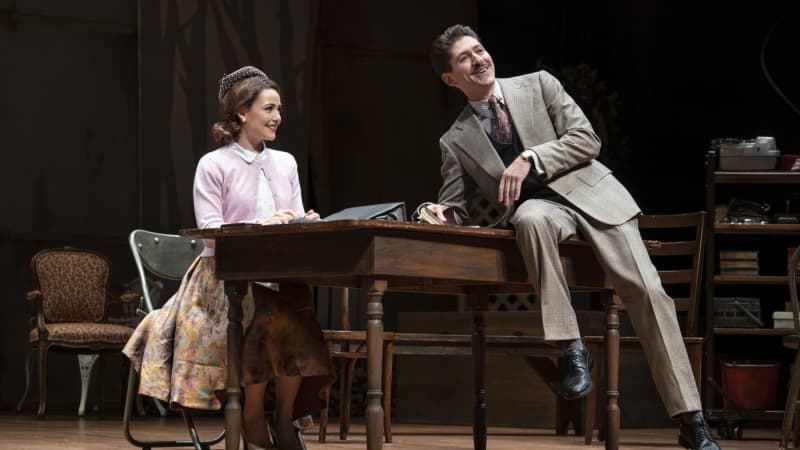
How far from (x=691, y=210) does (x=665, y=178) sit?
28 cm

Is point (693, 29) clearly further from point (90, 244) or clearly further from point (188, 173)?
point (90, 244)

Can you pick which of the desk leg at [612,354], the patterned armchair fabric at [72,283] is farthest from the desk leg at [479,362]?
the patterned armchair fabric at [72,283]

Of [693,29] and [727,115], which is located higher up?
[693,29]

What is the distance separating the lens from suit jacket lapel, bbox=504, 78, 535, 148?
3.83 meters

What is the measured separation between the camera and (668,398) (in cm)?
361

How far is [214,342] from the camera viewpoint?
394cm

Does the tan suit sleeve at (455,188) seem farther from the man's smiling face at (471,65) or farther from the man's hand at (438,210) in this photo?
the man's smiling face at (471,65)

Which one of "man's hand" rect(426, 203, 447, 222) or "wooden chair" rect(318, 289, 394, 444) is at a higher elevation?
"man's hand" rect(426, 203, 447, 222)

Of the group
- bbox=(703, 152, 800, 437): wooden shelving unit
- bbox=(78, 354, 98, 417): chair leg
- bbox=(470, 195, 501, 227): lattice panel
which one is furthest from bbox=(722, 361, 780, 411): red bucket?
bbox=(78, 354, 98, 417): chair leg

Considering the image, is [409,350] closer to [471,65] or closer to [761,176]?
[761,176]

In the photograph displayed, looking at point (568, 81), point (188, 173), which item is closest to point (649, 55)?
point (568, 81)

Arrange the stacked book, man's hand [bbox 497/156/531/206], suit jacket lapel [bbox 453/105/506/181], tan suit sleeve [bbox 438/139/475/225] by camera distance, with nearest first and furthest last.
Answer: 1. man's hand [bbox 497/156/531/206]
2. suit jacket lapel [bbox 453/105/506/181]
3. tan suit sleeve [bbox 438/139/475/225]
4. the stacked book

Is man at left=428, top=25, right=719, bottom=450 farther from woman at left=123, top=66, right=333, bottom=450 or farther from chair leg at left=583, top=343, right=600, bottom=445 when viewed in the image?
chair leg at left=583, top=343, right=600, bottom=445

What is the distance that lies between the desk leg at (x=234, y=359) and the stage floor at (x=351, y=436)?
4.66ft
